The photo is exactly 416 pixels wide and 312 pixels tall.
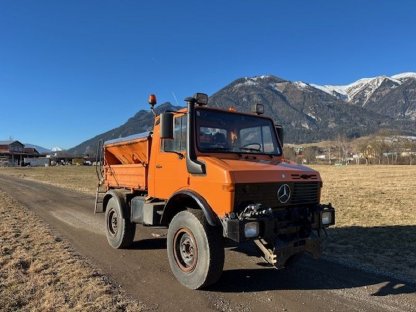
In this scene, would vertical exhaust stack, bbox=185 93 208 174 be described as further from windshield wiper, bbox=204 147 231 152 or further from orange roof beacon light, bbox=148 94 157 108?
orange roof beacon light, bbox=148 94 157 108

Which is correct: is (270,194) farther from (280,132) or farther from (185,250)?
(280,132)

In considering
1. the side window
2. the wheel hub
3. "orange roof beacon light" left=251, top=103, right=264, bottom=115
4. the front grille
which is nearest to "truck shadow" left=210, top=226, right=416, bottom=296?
the front grille

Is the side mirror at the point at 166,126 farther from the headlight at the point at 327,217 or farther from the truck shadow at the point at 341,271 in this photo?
the headlight at the point at 327,217

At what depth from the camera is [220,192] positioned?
5988mm

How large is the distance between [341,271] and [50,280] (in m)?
4.73

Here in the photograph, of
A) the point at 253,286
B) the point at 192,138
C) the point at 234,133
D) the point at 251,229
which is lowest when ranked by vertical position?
the point at 253,286

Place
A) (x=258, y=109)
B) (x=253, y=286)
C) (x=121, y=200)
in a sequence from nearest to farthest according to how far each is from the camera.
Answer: (x=253, y=286) → (x=258, y=109) → (x=121, y=200)

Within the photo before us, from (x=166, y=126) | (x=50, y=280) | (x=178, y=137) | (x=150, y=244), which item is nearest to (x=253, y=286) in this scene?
(x=178, y=137)

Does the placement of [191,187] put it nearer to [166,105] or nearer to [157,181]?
[157,181]

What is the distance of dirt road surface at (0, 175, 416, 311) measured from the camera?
567 cm

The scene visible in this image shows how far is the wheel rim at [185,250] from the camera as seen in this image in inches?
251

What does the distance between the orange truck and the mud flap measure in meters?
0.01

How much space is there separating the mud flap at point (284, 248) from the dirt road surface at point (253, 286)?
50 centimetres

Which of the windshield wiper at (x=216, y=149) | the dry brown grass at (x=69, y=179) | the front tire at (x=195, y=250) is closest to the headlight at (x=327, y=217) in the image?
the front tire at (x=195, y=250)
